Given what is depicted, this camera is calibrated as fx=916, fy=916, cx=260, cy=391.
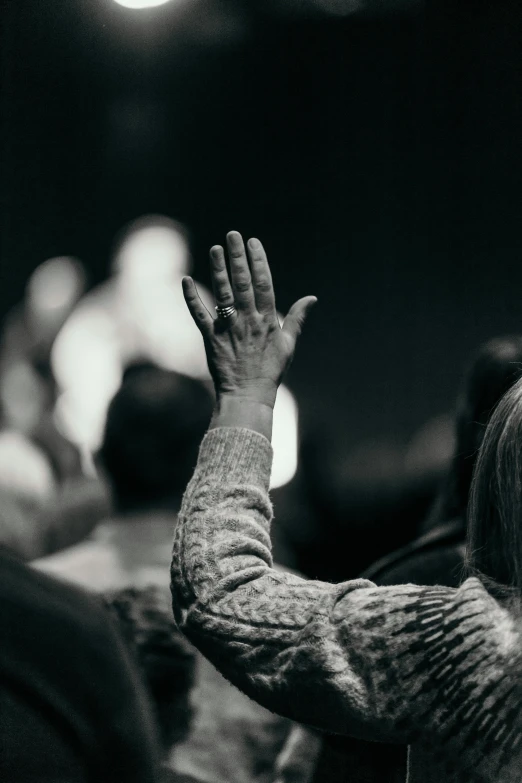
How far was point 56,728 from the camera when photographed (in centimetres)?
78

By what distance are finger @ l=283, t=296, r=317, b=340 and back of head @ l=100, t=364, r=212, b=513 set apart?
0.72m

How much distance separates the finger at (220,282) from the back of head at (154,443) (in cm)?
78

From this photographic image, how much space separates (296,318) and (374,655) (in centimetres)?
39

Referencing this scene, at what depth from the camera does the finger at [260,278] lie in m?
0.94

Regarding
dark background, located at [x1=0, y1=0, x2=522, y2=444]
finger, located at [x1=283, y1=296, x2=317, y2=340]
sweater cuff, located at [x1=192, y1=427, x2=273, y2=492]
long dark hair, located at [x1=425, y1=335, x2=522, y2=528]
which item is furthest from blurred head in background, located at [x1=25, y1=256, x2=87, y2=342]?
sweater cuff, located at [x1=192, y1=427, x2=273, y2=492]

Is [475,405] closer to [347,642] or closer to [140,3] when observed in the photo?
[347,642]

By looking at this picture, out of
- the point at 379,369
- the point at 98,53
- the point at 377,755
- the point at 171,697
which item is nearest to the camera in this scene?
the point at 377,755

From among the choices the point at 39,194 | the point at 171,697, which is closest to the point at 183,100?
the point at 39,194

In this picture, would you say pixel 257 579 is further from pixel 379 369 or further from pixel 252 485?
pixel 379 369

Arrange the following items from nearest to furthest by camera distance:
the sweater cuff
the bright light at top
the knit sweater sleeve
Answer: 1. the knit sweater sleeve
2. the sweater cuff
3. the bright light at top

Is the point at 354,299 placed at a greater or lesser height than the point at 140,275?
lesser

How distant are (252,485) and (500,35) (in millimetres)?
1672

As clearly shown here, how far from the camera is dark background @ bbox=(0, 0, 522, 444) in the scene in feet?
6.88

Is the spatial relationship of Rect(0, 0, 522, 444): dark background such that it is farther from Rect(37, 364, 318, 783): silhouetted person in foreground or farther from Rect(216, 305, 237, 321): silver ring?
Rect(216, 305, 237, 321): silver ring
